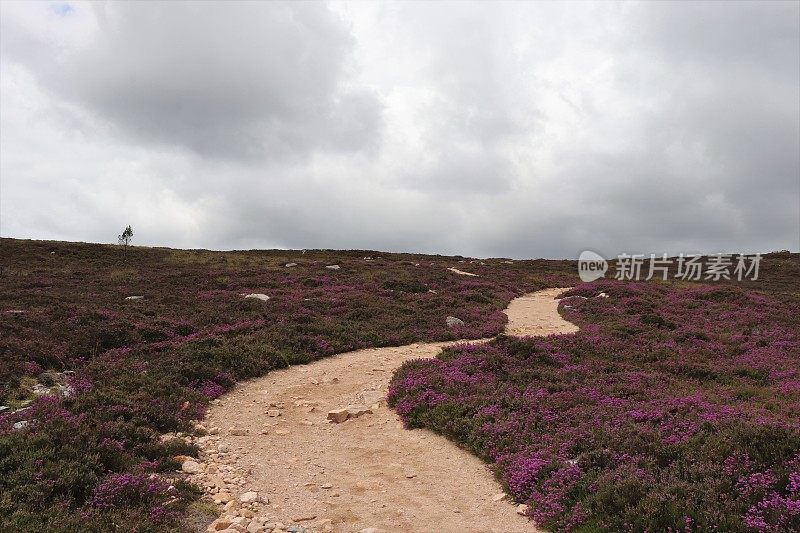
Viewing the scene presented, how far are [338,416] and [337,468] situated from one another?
3010 millimetres

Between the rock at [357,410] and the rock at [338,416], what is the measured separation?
122 millimetres

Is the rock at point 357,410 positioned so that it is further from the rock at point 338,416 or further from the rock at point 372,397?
the rock at point 372,397

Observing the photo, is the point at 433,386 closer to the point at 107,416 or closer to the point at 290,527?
the point at 290,527

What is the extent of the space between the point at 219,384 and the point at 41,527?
8.68 metres

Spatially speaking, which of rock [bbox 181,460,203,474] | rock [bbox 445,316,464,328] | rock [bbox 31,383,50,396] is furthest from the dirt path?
rock [bbox 445,316,464,328]

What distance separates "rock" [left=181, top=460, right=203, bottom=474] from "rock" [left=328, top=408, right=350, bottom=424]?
401 centimetres

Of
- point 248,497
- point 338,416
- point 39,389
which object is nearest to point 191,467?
point 248,497

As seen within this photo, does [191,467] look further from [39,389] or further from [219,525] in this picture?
[39,389]

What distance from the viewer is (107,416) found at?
36.3 feet

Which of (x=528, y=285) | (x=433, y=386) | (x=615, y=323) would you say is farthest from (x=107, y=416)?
(x=528, y=285)

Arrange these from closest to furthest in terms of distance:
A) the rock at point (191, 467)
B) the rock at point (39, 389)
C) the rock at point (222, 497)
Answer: the rock at point (222, 497) → the rock at point (191, 467) → the rock at point (39, 389)

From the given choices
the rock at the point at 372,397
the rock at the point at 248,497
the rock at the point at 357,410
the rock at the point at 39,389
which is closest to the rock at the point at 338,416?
the rock at the point at 357,410

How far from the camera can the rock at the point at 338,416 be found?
1329 cm

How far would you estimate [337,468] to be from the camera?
33.9 feet
